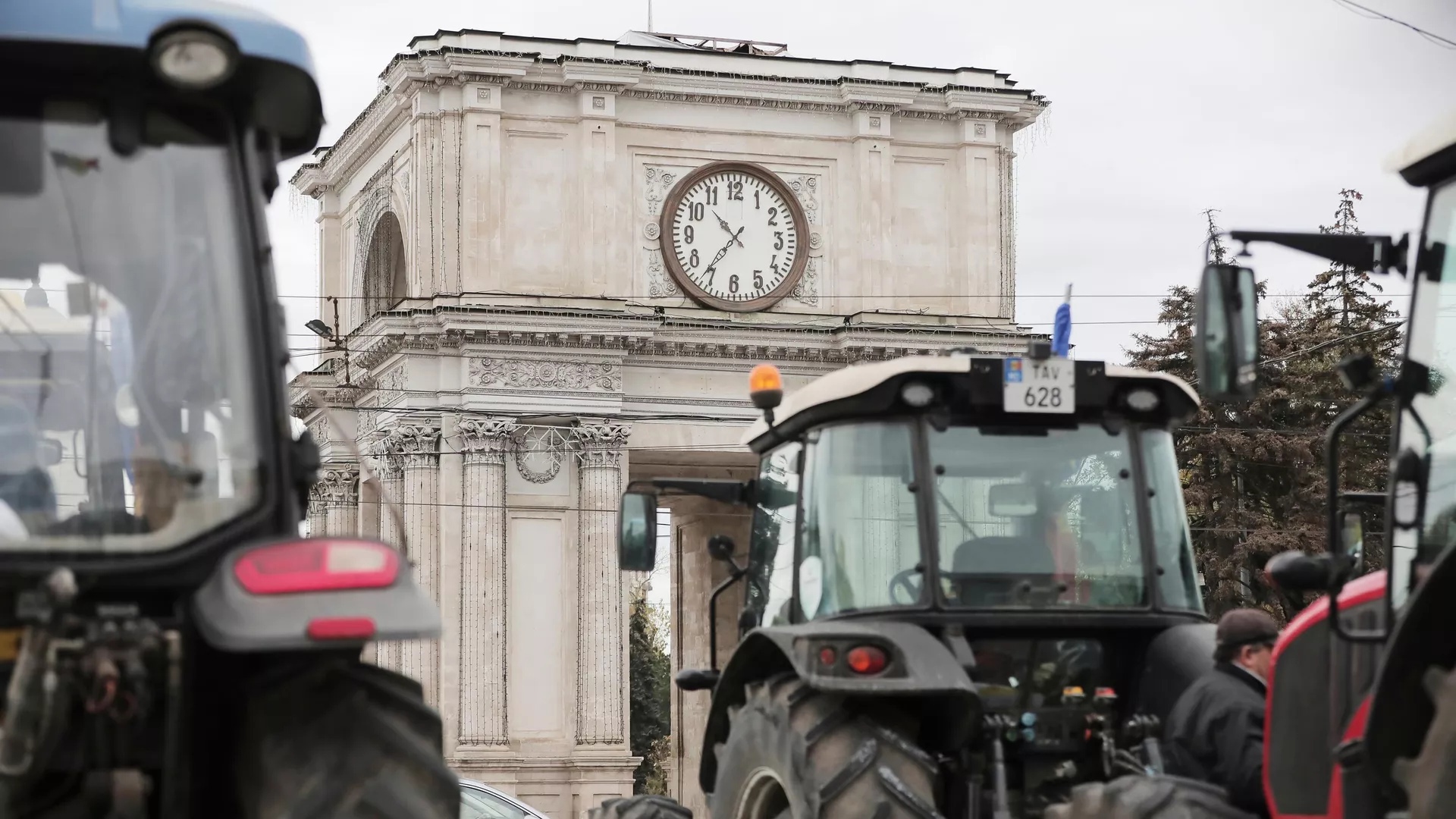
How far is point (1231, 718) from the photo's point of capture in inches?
309

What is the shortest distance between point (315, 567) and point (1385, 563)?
300cm

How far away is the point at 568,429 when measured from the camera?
41.0 m

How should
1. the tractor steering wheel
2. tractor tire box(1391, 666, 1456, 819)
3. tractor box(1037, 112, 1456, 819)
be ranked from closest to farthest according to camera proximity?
tractor tire box(1391, 666, 1456, 819) → tractor box(1037, 112, 1456, 819) → the tractor steering wheel

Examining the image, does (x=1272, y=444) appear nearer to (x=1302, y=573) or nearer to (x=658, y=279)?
(x=658, y=279)

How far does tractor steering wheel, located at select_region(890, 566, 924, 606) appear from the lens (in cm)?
888

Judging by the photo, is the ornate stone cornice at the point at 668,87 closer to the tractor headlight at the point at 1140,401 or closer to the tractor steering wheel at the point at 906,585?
the tractor headlight at the point at 1140,401

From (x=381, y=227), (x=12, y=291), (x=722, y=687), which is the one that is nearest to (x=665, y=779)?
(x=381, y=227)

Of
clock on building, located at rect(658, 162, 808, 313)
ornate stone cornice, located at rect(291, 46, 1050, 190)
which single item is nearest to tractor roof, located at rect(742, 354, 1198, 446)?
ornate stone cornice, located at rect(291, 46, 1050, 190)

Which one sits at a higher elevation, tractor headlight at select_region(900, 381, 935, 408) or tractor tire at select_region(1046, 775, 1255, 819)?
tractor headlight at select_region(900, 381, 935, 408)

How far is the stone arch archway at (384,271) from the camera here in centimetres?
4641

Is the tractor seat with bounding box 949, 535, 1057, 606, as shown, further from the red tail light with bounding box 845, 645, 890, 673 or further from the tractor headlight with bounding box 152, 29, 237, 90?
the tractor headlight with bounding box 152, 29, 237, 90

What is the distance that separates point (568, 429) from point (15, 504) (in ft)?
118

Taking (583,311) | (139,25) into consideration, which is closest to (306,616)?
(139,25)

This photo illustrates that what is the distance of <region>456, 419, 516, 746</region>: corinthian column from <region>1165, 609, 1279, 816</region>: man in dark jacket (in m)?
32.2
